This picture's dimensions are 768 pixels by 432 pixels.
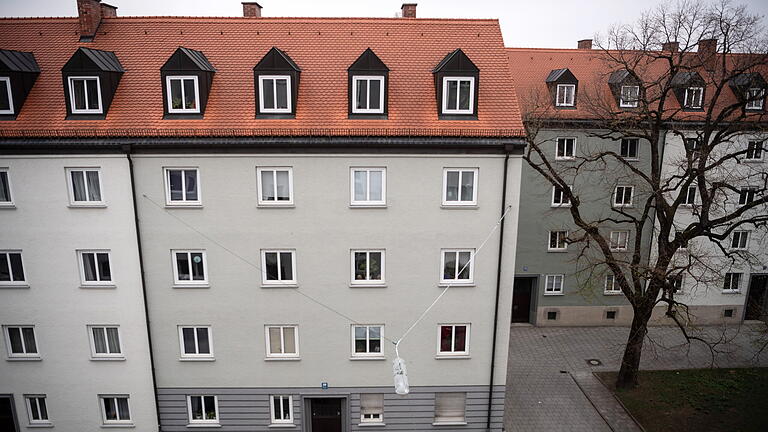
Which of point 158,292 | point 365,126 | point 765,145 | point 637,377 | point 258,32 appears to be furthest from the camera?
point 765,145

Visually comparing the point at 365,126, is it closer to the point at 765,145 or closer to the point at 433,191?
the point at 433,191

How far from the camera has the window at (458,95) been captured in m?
16.4

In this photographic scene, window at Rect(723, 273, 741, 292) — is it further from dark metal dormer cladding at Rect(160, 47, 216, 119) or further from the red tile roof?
dark metal dormer cladding at Rect(160, 47, 216, 119)

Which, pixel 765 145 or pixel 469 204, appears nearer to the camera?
pixel 469 204

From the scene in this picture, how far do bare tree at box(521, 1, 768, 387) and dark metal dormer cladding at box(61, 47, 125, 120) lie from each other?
15.6 metres

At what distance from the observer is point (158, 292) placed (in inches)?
674

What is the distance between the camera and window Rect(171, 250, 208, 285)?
17.0m

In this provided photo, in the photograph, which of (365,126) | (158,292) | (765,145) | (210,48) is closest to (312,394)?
(158,292)

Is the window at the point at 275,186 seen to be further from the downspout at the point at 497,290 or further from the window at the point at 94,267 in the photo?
the downspout at the point at 497,290

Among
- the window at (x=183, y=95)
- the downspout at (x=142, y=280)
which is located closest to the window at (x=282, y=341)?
the downspout at (x=142, y=280)

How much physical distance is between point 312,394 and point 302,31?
13717 millimetres

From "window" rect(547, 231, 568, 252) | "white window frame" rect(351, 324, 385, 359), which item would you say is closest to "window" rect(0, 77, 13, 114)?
"white window frame" rect(351, 324, 385, 359)

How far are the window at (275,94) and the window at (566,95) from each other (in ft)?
51.6

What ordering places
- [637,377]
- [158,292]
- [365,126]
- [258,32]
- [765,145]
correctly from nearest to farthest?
1. [365,126]
2. [158,292]
3. [258,32]
4. [637,377]
5. [765,145]
